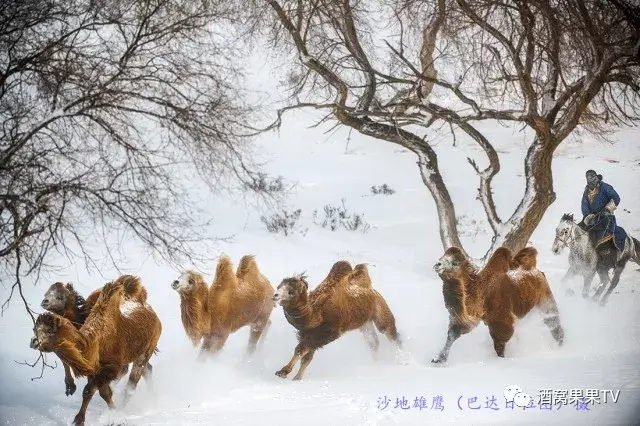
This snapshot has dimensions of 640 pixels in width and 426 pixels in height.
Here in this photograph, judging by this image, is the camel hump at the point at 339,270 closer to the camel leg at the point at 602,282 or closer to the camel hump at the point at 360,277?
the camel hump at the point at 360,277

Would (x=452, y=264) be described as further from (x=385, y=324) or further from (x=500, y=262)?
(x=385, y=324)

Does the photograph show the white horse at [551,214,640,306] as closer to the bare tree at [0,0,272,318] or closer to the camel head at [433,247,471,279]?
the camel head at [433,247,471,279]

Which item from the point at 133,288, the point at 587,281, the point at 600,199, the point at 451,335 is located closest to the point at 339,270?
the point at 451,335

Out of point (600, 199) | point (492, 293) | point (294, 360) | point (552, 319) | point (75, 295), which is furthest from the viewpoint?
point (600, 199)

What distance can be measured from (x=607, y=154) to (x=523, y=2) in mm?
1757

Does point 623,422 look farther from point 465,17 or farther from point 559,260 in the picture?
point 465,17

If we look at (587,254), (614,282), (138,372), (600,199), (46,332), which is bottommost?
(138,372)

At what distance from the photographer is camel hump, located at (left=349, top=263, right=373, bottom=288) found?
588 centimetres

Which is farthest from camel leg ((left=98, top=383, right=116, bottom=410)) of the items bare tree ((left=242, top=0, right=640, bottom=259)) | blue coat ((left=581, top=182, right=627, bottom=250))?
blue coat ((left=581, top=182, right=627, bottom=250))

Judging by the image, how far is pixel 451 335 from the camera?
5707 millimetres

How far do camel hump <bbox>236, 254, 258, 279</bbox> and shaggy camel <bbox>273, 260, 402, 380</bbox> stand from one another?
68 centimetres

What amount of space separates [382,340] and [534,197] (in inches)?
93.2

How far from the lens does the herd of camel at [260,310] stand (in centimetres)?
471

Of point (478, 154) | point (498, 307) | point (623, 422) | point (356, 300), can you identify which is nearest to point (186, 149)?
point (356, 300)
